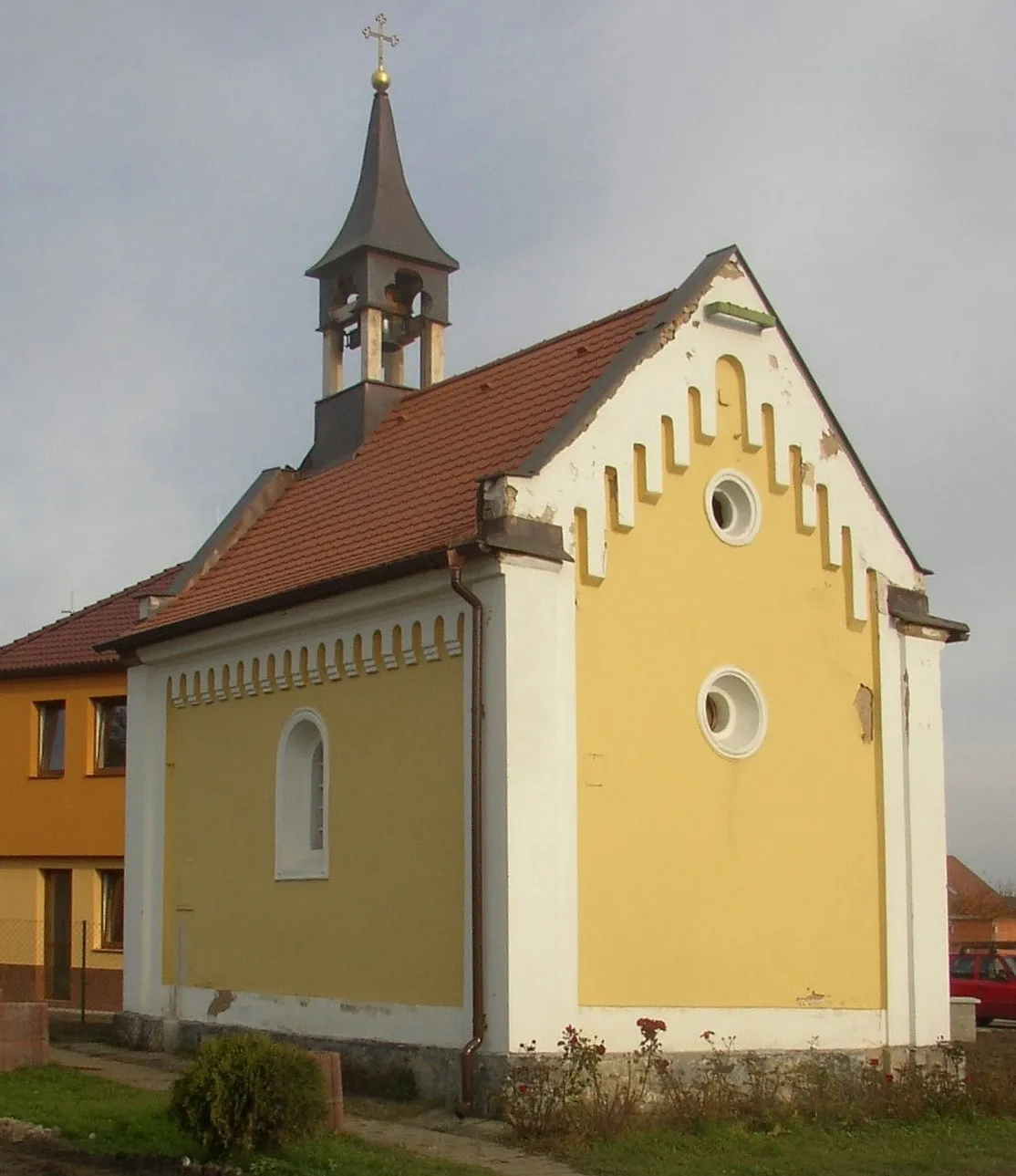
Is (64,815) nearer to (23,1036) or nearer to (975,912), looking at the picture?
(23,1036)

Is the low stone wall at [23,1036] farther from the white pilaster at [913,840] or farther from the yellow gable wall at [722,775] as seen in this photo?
the white pilaster at [913,840]

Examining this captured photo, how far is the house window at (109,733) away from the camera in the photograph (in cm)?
2638

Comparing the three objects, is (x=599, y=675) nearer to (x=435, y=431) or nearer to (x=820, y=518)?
(x=820, y=518)

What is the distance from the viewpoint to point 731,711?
16.4 m

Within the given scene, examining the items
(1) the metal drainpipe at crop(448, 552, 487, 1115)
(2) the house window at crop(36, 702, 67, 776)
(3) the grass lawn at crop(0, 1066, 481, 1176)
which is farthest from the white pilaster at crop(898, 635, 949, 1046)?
(2) the house window at crop(36, 702, 67, 776)

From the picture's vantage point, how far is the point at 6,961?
26.5 m

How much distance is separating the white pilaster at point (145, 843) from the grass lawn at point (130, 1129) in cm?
292

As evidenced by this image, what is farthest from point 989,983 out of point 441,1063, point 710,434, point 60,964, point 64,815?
point 441,1063

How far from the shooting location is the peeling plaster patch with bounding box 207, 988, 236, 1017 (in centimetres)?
1811

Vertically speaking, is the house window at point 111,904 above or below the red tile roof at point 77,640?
below

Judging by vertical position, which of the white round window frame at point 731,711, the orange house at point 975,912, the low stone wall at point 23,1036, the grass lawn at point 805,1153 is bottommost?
the orange house at point 975,912

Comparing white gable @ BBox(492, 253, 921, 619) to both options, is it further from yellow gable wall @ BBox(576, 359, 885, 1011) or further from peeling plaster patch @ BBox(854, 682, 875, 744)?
peeling plaster patch @ BBox(854, 682, 875, 744)

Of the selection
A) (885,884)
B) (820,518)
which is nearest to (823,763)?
(885,884)

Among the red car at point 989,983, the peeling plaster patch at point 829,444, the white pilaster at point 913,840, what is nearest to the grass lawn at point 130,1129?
the white pilaster at point 913,840
